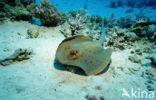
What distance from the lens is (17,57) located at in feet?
11.9

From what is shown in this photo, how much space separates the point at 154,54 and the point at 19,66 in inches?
224

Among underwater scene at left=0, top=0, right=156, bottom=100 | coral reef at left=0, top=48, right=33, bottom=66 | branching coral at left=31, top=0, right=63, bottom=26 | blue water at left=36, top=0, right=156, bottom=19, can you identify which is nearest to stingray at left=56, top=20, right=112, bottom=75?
underwater scene at left=0, top=0, right=156, bottom=100

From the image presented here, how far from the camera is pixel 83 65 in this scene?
9.63 feet

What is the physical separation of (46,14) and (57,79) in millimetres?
4664

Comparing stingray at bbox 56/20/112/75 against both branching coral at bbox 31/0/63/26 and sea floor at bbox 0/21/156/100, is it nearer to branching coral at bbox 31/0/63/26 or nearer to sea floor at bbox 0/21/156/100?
sea floor at bbox 0/21/156/100

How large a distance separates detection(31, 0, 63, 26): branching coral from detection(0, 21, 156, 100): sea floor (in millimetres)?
2514

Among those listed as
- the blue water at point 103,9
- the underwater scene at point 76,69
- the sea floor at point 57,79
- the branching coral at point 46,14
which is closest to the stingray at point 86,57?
the underwater scene at point 76,69

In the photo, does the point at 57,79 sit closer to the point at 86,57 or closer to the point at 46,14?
the point at 86,57

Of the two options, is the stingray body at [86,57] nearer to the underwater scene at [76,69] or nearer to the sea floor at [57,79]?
the underwater scene at [76,69]

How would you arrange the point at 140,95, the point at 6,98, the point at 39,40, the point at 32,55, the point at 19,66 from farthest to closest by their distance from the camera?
the point at 39,40 → the point at 32,55 → the point at 19,66 → the point at 140,95 → the point at 6,98

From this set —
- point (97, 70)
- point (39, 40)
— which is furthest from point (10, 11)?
point (97, 70)

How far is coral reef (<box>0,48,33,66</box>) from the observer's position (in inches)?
136

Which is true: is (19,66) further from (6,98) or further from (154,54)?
(154,54)

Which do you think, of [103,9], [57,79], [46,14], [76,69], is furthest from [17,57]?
[103,9]
